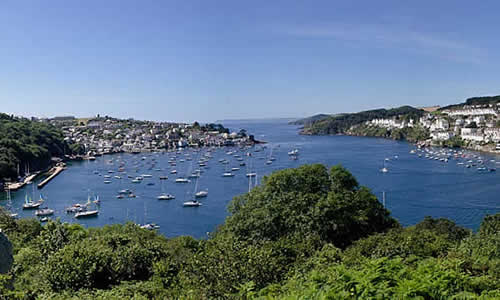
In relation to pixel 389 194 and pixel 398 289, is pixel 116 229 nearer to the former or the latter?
pixel 398 289

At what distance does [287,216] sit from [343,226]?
1.36m

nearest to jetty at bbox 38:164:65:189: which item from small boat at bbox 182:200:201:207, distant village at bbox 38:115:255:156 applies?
distant village at bbox 38:115:255:156

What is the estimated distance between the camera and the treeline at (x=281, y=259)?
3.91m

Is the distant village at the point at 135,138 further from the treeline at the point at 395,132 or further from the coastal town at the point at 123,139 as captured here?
the treeline at the point at 395,132

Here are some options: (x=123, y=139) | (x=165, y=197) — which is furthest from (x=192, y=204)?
(x=123, y=139)

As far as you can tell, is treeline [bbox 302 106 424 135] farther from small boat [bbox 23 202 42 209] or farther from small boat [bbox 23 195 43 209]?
small boat [bbox 23 202 42 209]

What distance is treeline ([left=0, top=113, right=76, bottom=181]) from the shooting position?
35688 millimetres

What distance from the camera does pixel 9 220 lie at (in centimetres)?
1259

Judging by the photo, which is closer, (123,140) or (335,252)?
(335,252)

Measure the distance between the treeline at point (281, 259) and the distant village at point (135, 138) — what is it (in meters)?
51.6

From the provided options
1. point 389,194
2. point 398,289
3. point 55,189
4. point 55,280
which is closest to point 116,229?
point 55,280

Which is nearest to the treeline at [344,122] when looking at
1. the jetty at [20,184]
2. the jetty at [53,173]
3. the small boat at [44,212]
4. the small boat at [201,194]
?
the jetty at [53,173]

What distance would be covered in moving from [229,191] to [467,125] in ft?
159

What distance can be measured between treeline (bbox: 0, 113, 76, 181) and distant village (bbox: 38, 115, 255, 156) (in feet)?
19.1
